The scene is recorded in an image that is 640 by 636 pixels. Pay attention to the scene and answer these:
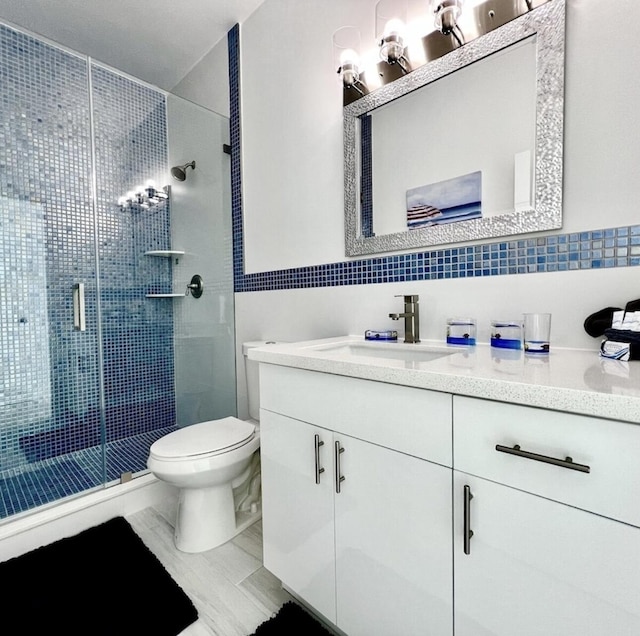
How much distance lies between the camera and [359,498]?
89 centimetres

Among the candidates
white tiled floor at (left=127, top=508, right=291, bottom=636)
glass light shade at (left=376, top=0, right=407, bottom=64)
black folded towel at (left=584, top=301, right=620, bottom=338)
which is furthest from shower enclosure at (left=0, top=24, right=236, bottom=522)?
black folded towel at (left=584, top=301, right=620, bottom=338)

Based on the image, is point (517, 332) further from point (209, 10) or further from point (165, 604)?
point (209, 10)

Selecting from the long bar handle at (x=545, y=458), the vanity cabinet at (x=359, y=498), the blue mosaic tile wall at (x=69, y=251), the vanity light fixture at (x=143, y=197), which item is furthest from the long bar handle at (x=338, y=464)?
the vanity light fixture at (x=143, y=197)

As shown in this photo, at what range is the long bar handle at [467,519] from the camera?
2.25 feet

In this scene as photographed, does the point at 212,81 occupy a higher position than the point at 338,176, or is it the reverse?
the point at 212,81

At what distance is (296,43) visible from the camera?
176cm

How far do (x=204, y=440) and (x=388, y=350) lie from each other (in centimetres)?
86

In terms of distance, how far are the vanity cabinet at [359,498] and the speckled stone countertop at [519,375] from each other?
4cm

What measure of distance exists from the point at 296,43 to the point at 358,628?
7.82ft

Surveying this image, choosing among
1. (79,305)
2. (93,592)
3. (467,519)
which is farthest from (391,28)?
(93,592)

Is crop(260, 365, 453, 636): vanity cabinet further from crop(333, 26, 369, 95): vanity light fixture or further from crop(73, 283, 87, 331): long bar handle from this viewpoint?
crop(73, 283, 87, 331): long bar handle

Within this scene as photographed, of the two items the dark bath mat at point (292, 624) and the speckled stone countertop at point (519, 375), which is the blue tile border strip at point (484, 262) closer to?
the speckled stone countertop at point (519, 375)

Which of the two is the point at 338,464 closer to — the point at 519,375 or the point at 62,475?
the point at 519,375

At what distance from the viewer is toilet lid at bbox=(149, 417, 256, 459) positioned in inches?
53.9
